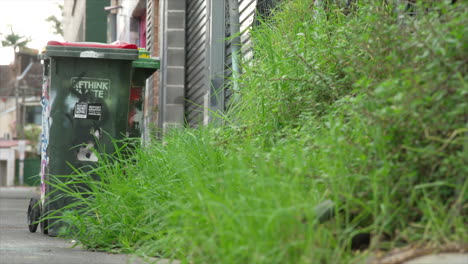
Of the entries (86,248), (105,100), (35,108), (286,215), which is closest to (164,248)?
(286,215)

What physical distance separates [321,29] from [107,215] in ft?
5.96

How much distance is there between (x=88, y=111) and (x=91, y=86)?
21 centimetres

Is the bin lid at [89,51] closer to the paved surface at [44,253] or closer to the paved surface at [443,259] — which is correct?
the paved surface at [44,253]

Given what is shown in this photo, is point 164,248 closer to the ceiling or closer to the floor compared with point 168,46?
closer to the floor

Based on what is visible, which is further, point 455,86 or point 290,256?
point 455,86

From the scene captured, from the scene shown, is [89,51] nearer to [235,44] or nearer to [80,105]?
[80,105]

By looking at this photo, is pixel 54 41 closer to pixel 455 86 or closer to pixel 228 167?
pixel 228 167

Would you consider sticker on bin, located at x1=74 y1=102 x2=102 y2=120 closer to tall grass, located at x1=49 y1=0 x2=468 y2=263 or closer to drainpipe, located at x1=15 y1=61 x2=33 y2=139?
tall grass, located at x1=49 y1=0 x2=468 y2=263

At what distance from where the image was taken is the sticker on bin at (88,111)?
586 centimetres

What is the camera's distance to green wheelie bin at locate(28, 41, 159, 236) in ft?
19.0

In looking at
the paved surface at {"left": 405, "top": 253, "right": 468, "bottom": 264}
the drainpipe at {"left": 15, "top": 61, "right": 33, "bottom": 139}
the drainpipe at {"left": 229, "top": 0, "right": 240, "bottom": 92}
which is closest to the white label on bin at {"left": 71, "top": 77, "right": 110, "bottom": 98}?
the drainpipe at {"left": 229, "top": 0, "right": 240, "bottom": 92}

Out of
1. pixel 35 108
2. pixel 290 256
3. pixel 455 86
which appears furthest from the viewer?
pixel 35 108

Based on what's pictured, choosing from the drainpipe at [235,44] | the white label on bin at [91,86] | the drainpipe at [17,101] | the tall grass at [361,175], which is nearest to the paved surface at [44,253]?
the tall grass at [361,175]

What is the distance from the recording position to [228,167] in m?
3.48
